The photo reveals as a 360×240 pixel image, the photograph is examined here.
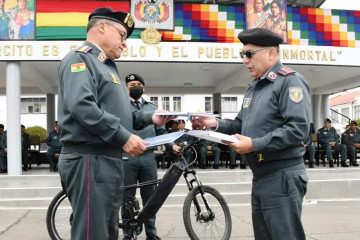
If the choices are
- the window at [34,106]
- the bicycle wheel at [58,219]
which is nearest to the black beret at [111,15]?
the bicycle wheel at [58,219]

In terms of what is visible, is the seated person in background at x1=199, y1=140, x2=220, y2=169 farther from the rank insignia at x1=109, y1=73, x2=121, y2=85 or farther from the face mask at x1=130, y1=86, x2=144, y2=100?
the rank insignia at x1=109, y1=73, x2=121, y2=85

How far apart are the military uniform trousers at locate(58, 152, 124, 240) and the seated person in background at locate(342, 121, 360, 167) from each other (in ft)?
38.3

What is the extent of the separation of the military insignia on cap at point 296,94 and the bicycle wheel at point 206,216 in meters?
2.25

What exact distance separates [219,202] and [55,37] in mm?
6879

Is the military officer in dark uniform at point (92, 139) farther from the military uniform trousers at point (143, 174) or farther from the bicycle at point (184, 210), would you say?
the military uniform trousers at point (143, 174)

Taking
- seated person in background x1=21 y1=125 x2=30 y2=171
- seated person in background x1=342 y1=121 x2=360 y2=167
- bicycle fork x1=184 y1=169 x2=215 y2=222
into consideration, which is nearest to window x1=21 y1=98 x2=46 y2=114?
seated person in background x1=21 y1=125 x2=30 y2=171

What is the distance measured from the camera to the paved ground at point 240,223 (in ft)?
17.4

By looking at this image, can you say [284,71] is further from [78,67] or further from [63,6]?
[63,6]

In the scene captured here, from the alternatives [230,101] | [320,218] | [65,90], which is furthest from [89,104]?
[230,101]

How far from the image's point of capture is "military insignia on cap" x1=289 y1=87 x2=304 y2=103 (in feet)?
7.96

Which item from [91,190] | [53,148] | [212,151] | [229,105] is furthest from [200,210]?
[229,105]

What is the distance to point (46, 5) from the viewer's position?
33.3 ft

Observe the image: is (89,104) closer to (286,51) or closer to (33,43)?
(33,43)

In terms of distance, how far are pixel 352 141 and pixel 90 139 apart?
39.4 ft
